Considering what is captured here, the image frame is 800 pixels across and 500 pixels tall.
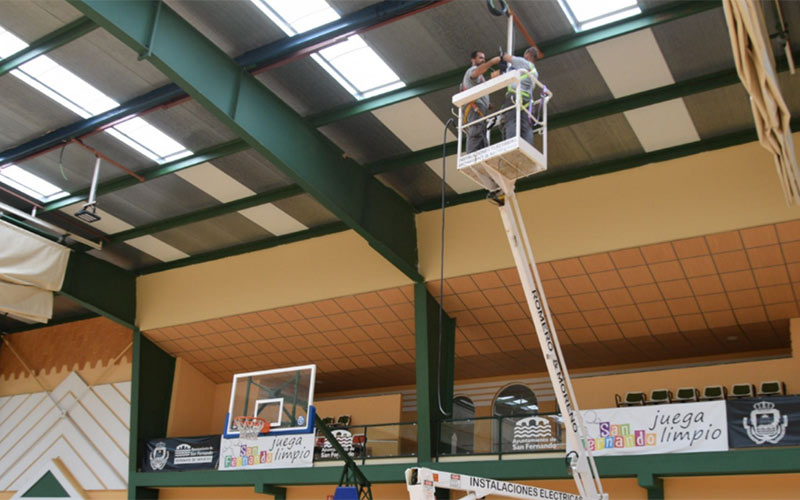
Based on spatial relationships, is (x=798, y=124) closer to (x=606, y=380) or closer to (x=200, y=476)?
(x=606, y=380)

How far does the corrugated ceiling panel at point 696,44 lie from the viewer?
522 inches

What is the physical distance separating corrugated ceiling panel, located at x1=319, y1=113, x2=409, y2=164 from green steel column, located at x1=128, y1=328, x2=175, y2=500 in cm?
1105

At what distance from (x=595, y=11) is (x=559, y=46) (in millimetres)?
867

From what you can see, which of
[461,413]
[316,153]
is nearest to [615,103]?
[316,153]

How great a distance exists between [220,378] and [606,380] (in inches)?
511

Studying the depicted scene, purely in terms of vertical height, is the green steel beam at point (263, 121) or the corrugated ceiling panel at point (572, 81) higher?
the corrugated ceiling panel at point (572, 81)

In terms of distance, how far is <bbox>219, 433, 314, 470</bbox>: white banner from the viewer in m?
20.3

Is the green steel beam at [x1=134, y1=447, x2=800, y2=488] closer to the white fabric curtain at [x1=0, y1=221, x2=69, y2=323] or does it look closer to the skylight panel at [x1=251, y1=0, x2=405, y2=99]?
the white fabric curtain at [x1=0, y1=221, x2=69, y2=323]

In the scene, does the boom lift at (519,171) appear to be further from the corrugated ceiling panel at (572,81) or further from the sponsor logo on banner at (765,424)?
the sponsor logo on banner at (765,424)

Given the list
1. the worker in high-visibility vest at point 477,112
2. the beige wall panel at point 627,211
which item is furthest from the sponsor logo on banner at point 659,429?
the worker in high-visibility vest at point 477,112

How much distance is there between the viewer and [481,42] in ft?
45.7

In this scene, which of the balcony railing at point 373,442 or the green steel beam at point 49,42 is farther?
the balcony railing at point 373,442

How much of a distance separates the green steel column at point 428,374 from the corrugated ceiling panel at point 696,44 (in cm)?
808

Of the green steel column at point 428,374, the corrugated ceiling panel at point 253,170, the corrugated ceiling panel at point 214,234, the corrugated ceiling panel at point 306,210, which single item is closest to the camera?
the corrugated ceiling panel at point 253,170
